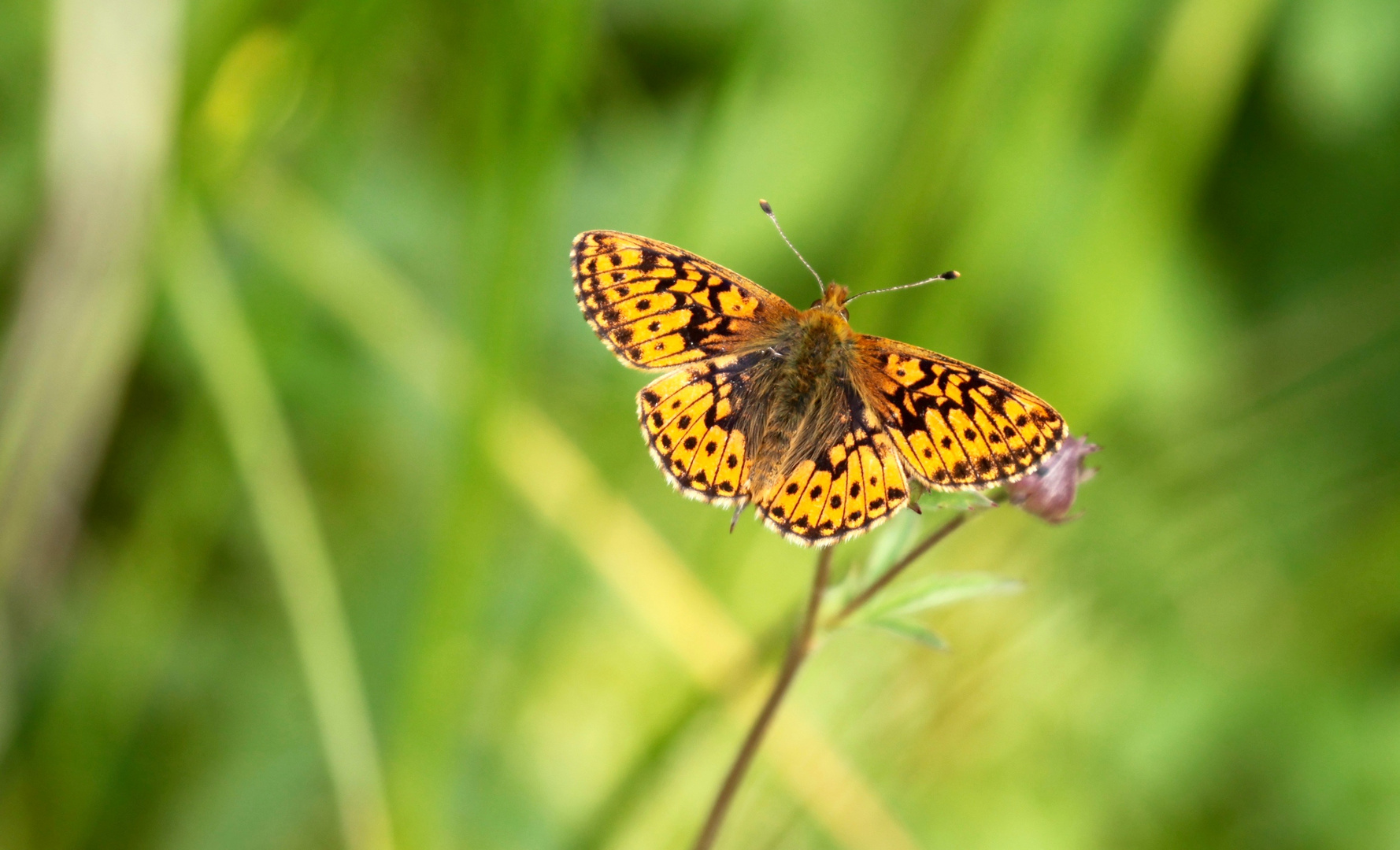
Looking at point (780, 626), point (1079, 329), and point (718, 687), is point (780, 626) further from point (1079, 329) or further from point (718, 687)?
point (1079, 329)

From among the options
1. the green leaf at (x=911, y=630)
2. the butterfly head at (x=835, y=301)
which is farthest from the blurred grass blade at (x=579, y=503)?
the butterfly head at (x=835, y=301)

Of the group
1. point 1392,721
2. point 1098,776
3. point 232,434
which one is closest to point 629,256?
point 232,434

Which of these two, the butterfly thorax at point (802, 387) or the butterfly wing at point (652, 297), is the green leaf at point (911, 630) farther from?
the butterfly wing at point (652, 297)

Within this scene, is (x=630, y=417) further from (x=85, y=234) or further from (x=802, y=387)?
(x=85, y=234)

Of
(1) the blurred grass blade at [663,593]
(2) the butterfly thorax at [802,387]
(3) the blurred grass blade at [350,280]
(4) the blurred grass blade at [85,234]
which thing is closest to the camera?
(2) the butterfly thorax at [802,387]

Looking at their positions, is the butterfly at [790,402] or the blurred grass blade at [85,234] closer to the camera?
the butterfly at [790,402]

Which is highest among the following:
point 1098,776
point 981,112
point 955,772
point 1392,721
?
point 981,112

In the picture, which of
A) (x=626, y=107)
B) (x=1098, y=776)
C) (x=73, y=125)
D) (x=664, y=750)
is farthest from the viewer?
(x=626, y=107)
